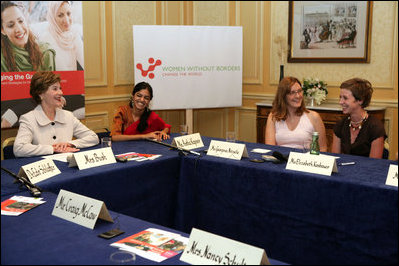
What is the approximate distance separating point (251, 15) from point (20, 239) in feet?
16.7

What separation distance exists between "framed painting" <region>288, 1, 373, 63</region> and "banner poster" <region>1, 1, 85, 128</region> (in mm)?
2642

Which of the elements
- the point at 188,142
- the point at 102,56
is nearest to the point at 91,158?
the point at 188,142

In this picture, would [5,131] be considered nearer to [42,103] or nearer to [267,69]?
[42,103]

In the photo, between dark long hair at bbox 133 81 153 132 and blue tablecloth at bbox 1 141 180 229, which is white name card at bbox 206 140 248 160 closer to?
blue tablecloth at bbox 1 141 180 229

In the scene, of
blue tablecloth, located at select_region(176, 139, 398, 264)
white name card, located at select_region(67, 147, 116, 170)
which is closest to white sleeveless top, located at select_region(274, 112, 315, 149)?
blue tablecloth, located at select_region(176, 139, 398, 264)

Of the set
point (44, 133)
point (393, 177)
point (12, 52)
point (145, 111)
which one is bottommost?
point (393, 177)

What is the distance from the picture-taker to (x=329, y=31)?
564cm

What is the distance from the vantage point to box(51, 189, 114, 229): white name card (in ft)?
6.25

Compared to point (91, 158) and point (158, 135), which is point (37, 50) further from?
point (91, 158)

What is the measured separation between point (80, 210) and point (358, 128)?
7.14ft

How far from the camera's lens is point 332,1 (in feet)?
18.3

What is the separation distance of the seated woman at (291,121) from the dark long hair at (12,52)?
8.09 feet

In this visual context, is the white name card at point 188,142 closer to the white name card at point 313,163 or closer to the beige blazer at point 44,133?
the beige blazer at point 44,133

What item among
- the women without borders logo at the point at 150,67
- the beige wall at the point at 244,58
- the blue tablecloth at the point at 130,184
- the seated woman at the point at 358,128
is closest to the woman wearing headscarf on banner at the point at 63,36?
the beige wall at the point at 244,58
